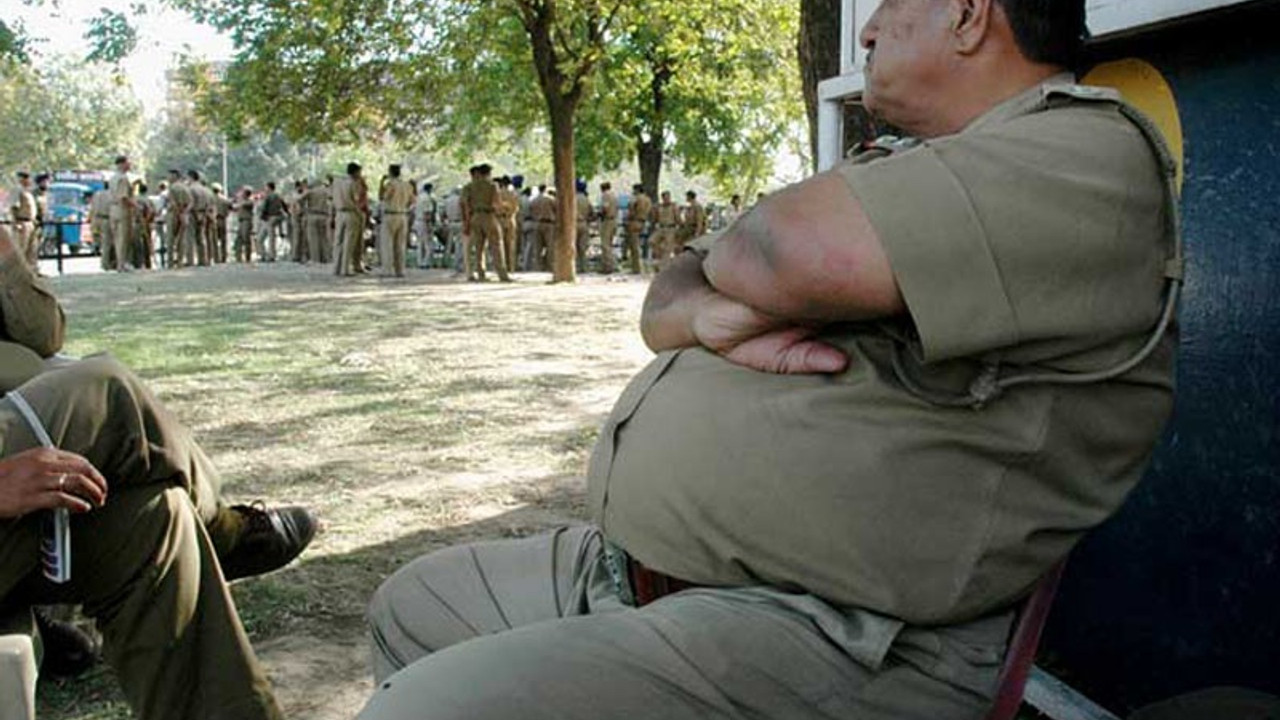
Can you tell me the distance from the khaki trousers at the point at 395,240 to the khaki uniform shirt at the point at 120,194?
514 cm

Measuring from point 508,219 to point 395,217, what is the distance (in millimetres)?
2308

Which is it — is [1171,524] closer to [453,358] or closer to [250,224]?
[453,358]

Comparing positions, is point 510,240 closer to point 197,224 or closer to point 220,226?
point 197,224

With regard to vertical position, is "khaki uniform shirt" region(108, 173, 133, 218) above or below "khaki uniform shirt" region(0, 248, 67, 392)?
above

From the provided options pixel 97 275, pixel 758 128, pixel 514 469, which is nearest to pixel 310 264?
pixel 97 275

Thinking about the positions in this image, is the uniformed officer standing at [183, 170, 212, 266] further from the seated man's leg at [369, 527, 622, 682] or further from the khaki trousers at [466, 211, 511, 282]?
the seated man's leg at [369, 527, 622, 682]

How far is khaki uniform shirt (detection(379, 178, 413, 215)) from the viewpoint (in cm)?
2169

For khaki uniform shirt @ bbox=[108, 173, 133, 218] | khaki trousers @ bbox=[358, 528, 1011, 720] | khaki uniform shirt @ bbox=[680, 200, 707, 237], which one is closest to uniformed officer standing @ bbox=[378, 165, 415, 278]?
khaki uniform shirt @ bbox=[108, 173, 133, 218]

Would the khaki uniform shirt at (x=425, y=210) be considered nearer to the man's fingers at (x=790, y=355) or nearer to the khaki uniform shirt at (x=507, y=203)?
the khaki uniform shirt at (x=507, y=203)

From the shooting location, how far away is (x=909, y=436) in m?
1.46

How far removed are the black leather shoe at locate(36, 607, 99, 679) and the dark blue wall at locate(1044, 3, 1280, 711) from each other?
261 cm

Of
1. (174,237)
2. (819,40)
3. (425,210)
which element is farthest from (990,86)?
(425,210)

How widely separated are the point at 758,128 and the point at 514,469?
2805 centimetres

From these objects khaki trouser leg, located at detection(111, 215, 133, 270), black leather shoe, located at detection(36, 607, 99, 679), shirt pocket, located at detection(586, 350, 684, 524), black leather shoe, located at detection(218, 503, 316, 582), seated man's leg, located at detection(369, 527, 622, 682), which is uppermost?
khaki trouser leg, located at detection(111, 215, 133, 270)
